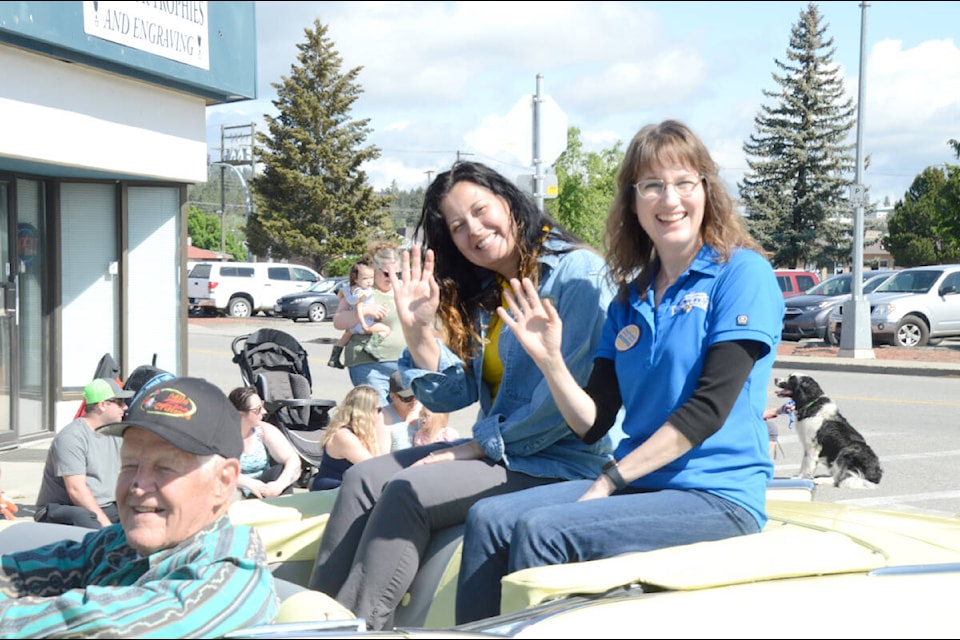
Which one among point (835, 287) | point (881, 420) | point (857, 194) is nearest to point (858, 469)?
point (881, 420)

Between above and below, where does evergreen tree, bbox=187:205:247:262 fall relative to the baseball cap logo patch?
above

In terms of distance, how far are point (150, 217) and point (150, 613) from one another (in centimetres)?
988

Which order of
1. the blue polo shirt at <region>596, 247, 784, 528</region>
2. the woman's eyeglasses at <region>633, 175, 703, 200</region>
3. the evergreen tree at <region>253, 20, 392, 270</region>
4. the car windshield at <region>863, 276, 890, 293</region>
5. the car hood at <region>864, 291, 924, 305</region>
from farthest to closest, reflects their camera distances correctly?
the evergreen tree at <region>253, 20, 392, 270</region> < the car windshield at <region>863, 276, 890, 293</region> < the car hood at <region>864, 291, 924, 305</region> < the woman's eyeglasses at <region>633, 175, 703, 200</region> < the blue polo shirt at <region>596, 247, 784, 528</region>

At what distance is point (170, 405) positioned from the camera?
7.26 ft

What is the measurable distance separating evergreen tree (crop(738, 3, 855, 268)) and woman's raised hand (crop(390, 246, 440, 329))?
4685 cm

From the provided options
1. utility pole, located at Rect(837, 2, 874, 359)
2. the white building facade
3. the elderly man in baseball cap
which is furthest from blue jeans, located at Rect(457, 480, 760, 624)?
utility pole, located at Rect(837, 2, 874, 359)

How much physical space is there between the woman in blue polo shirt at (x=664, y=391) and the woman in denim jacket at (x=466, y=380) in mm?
216

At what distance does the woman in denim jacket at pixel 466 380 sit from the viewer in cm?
287

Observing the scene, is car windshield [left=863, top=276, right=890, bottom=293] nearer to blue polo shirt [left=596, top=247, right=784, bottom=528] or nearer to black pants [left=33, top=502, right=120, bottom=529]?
black pants [left=33, top=502, right=120, bottom=529]

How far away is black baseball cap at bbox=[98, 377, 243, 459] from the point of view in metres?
2.19

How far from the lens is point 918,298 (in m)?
20.7

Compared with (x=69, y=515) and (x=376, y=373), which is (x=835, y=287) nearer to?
(x=376, y=373)

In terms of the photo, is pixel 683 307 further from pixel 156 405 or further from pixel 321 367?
pixel 321 367

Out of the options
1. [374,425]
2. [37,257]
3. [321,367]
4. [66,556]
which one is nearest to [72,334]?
[37,257]
